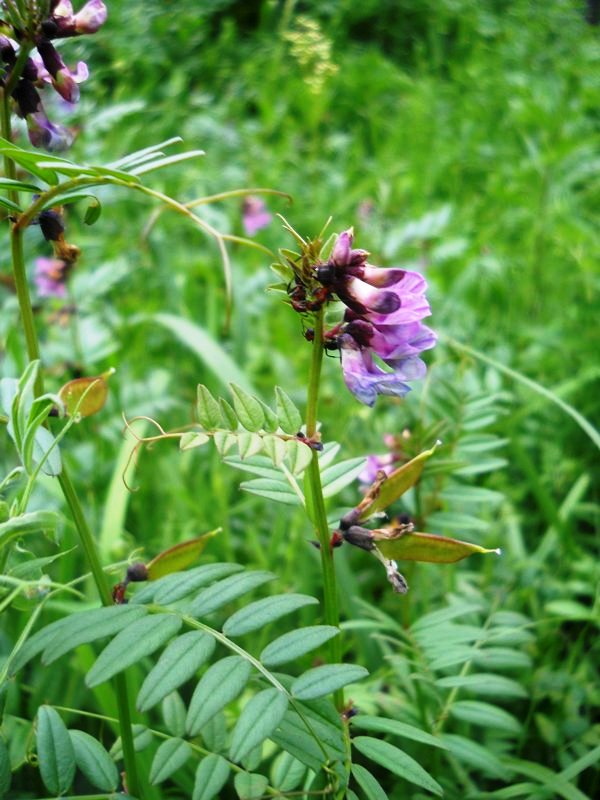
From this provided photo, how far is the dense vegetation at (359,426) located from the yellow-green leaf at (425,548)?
4.3 inches

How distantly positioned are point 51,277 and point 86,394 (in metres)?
1.08

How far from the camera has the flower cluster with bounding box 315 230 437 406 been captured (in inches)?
24.5

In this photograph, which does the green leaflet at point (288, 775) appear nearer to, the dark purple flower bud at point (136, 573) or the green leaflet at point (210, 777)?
the green leaflet at point (210, 777)

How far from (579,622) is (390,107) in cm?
305

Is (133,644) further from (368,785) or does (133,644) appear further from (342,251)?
(342,251)

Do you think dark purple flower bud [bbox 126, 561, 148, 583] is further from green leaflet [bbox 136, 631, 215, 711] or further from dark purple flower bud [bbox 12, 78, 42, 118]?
dark purple flower bud [bbox 12, 78, 42, 118]

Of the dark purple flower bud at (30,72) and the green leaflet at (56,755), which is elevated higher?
the dark purple flower bud at (30,72)

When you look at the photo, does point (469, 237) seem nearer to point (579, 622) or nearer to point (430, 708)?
point (579, 622)

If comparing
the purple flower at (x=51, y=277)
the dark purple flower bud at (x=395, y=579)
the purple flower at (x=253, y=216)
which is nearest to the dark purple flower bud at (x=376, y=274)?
the dark purple flower bud at (x=395, y=579)

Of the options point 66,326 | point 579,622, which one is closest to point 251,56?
point 66,326

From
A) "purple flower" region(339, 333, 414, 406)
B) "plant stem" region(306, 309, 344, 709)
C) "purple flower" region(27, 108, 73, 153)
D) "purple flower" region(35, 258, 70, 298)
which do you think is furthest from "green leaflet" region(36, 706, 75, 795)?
"purple flower" region(35, 258, 70, 298)

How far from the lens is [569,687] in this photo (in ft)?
3.51

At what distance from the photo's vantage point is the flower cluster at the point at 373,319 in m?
0.62

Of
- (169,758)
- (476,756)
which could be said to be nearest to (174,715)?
(169,758)
